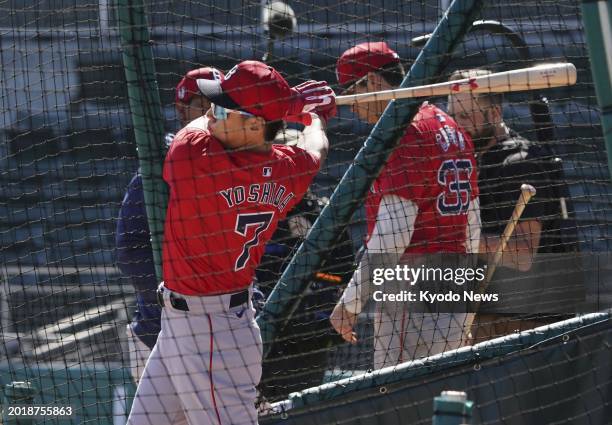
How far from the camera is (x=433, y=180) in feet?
14.1

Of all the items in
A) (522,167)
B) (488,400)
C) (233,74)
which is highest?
(233,74)

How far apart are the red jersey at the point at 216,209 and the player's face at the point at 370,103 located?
69 centimetres

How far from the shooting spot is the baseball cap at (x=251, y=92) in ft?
11.7

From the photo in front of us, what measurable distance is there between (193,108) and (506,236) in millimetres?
1351

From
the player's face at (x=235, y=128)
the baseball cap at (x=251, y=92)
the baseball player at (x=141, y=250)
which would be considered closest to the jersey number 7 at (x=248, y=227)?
the player's face at (x=235, y=128)

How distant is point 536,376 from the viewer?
3826 millimetres

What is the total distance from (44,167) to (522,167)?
4327mm

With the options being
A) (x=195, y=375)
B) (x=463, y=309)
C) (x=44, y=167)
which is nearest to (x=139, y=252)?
(x=195, y=375)

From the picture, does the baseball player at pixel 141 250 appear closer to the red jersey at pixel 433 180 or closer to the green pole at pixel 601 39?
the red jersey at pixel 433 180

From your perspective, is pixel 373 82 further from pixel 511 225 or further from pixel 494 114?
pixel 511 225

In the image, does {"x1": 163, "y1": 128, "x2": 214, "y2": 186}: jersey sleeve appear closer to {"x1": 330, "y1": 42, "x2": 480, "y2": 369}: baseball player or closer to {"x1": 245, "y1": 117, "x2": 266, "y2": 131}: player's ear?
{"x1": 245, "y1": 117, "x2": 266, "y2": 131}: player's ear

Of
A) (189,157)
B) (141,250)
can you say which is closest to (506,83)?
(189,157)

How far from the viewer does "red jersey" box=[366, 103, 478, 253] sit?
4238 mm

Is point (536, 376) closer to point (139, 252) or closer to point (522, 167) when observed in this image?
point (522, 167)
